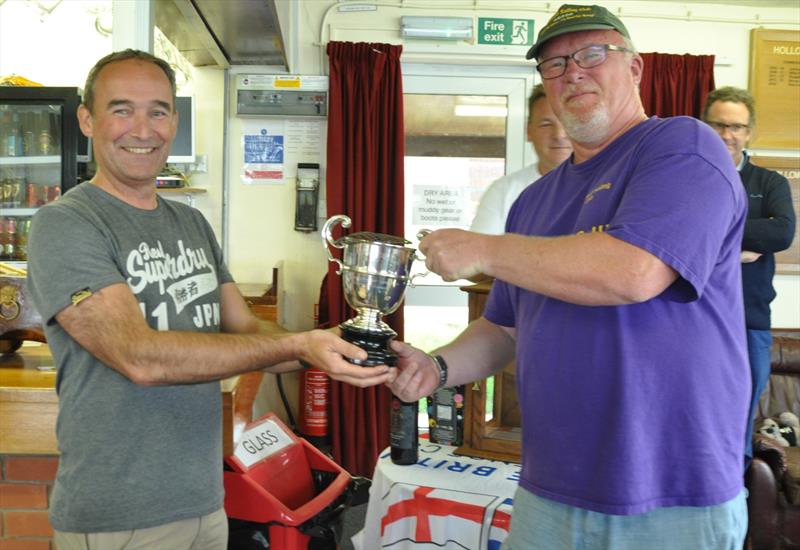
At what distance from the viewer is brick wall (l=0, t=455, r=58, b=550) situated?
199cm

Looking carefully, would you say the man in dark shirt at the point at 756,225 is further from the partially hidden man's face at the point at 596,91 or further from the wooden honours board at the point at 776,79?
the wooden honours board at the point at 776,79

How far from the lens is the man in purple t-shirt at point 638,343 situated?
1.22 metres

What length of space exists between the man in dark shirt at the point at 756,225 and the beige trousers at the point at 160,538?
2.13 m

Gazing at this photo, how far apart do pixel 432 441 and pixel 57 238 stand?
162cm

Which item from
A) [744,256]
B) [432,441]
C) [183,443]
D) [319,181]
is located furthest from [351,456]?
[183,443]

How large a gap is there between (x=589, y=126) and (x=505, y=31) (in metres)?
3.48

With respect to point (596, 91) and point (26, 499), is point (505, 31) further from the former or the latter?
point (26, 499)

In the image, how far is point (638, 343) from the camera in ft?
4.18

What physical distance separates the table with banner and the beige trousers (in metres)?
0.68

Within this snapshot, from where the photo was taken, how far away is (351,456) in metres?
4.59

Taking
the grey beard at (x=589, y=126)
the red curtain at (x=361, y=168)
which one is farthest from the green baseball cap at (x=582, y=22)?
the red curtain at (x=361, y=168)

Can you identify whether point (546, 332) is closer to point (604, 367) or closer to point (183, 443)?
point (604, 367)

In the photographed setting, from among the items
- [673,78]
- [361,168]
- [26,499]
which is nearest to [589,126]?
[26,499]

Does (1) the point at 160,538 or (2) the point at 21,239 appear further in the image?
(2) the point at 21,239
